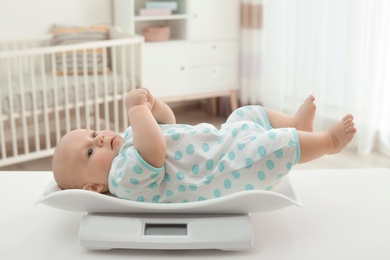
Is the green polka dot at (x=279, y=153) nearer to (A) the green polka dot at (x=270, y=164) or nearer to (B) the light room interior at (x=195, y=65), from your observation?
(A) the green polka dot at (x=270, y=164)

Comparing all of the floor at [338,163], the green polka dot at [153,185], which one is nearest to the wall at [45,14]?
the floor at [338,163]

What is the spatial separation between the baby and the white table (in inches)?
3.3

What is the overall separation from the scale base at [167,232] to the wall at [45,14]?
9.50 ft

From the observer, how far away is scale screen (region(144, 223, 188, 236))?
1.04m

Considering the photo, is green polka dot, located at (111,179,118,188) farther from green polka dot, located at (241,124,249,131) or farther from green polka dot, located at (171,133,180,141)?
green polka dot, located at (241,124,249,131)

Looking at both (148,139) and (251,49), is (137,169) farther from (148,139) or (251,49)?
(251,49)

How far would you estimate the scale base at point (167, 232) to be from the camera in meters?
1.01

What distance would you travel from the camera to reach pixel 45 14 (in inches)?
151

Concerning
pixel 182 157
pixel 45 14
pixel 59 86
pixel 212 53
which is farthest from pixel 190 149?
pixel 212 53

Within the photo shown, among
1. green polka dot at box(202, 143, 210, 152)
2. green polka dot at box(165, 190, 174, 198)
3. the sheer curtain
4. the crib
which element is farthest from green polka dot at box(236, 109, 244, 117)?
the sheer curtain

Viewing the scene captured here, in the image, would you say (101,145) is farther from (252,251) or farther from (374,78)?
(374,78)

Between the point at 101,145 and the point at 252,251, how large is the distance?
1.24ft

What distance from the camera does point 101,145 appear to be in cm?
121

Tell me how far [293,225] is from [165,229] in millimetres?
253
